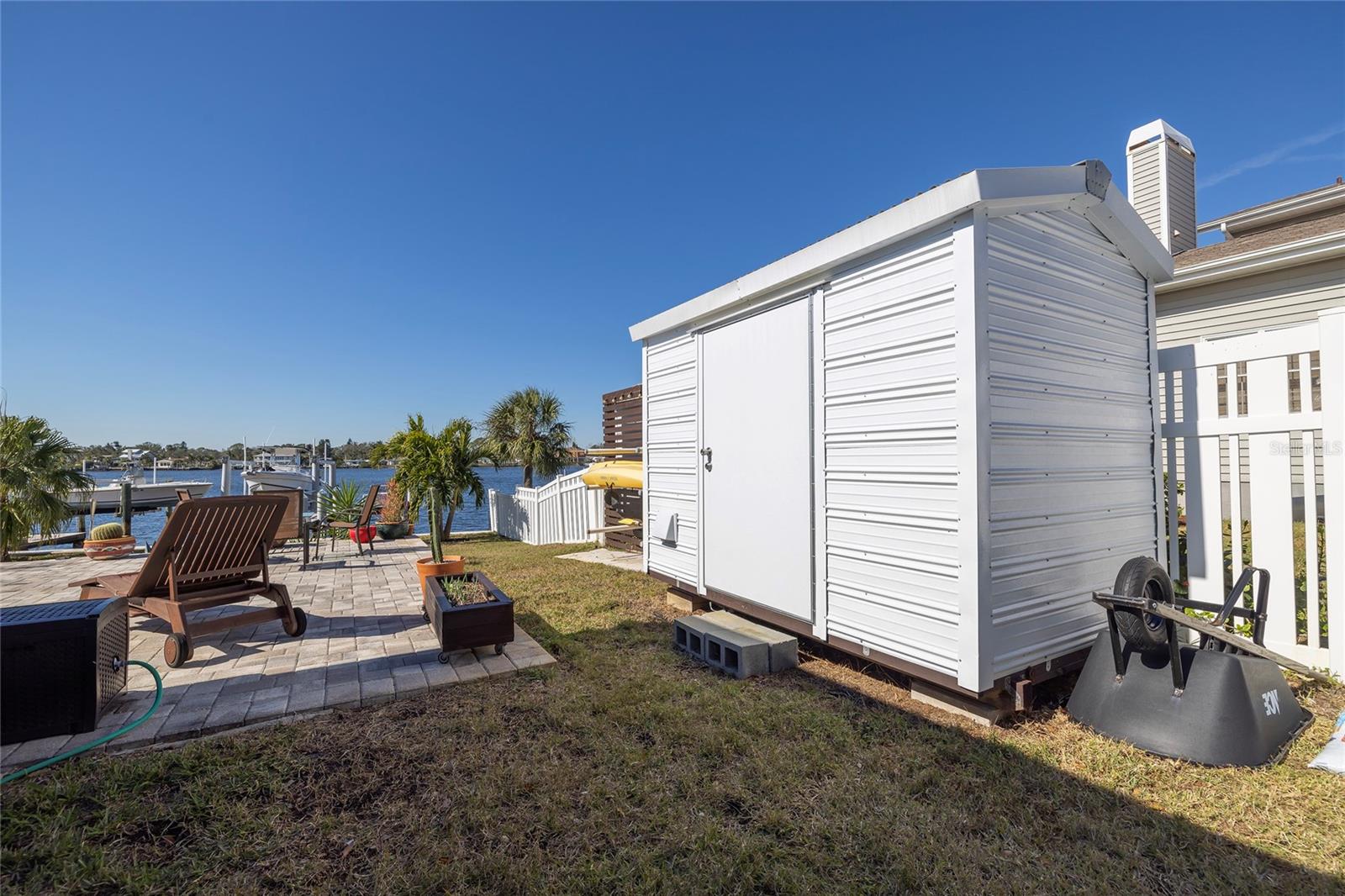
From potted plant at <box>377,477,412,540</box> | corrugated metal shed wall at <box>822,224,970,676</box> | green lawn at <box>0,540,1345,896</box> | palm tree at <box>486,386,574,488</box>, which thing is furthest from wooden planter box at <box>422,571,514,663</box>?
palm tree at <box>486,386,574,488</box>

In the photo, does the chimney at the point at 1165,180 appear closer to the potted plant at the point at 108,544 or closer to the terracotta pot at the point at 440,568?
the terracotta pot at the point at 440,568

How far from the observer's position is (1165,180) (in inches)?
389

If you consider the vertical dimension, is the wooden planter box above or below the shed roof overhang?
below

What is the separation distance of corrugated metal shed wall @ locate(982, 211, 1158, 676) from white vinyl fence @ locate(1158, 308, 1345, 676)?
26cm

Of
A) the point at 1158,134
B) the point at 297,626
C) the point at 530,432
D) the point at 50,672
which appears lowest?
the point at 297,626

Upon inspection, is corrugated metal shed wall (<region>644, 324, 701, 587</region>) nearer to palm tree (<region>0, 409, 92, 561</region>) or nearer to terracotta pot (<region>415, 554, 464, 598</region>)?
terracotta pot (<region>415, 554, 464, 598</region>)

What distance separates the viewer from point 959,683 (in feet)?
9.78

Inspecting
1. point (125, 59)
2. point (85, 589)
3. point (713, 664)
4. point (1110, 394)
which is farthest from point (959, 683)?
point (125, 59)

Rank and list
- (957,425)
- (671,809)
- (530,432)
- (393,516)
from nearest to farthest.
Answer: (671,809) < (957,425) < (393,516) < (530,432)

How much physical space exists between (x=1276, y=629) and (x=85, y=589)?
30.0 feet

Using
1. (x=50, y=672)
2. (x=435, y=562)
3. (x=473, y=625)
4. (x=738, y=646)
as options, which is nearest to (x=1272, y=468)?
(x=738, y=646)

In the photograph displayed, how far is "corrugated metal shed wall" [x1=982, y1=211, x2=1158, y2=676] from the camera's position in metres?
3.05

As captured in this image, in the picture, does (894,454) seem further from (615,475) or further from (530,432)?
(530,432)

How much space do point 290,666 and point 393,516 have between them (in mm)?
11631
